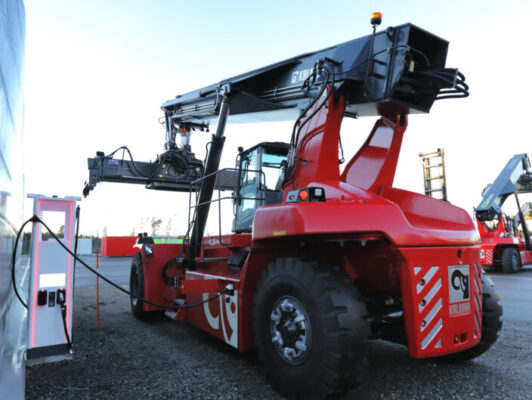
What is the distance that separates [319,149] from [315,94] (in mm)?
781

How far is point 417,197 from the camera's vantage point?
3799mm

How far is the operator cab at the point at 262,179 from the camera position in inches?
191

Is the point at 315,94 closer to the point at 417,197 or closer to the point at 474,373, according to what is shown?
the point at 417,197

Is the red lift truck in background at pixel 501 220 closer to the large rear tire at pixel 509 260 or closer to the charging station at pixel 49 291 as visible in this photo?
the large rear tire at pixel 509 260

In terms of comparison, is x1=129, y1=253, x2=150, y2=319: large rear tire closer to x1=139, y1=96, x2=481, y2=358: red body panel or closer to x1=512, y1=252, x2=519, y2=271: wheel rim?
x1=139, y1=96, x2=481, y2=358: red body panel

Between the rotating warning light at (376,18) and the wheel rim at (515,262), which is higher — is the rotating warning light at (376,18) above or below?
above

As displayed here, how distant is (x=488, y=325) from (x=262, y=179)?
2945mm

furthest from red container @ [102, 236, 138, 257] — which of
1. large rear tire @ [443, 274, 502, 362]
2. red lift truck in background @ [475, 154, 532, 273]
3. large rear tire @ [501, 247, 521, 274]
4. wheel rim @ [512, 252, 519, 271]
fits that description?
large rear tire @ [443, 274, 502, 362]

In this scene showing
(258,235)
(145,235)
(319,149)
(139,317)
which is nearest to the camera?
(258,235)

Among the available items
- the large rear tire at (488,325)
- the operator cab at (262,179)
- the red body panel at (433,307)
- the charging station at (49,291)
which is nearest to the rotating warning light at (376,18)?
the operator cab at (262,179)

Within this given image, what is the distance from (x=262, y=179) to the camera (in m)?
4.89

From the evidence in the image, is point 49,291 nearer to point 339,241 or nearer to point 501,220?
point 339,241

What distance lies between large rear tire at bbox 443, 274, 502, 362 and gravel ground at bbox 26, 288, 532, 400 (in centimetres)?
16

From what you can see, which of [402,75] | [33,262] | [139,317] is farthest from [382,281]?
[139,317]
